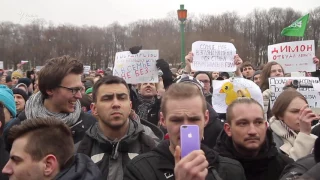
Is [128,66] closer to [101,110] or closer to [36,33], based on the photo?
[101,110]

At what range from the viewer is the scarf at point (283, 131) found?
10.4ft

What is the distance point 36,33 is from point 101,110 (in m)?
53.1

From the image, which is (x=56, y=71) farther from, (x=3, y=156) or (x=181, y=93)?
(x=181, y=93)

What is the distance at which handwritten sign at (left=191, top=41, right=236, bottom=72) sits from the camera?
17.1ft

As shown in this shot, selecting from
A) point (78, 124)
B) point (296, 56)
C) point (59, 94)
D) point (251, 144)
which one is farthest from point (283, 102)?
point (296, 56)

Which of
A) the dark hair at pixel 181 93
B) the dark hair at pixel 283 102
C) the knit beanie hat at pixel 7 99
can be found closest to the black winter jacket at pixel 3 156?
the knit beanie hat at pixel 7 99

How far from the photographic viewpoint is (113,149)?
2744mm

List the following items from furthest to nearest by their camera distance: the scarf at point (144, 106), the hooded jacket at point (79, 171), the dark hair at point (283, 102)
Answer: the scarf at point (144, 106), the dark hair at point (283, 102), the hooded jacket at point (79, 171)

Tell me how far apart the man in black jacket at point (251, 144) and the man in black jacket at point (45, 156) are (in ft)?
3.44

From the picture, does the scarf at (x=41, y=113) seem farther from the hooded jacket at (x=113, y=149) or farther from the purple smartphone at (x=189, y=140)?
the purple smartphone at (x=189, y=140)

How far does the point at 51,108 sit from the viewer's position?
3121 mm

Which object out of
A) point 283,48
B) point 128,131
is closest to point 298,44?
point 283,48

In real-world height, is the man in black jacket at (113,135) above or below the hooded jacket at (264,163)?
above

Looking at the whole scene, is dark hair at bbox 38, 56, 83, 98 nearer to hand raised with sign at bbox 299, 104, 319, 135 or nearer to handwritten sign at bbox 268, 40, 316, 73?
hand raised with sign at bbox 299, 104, 319, 135
